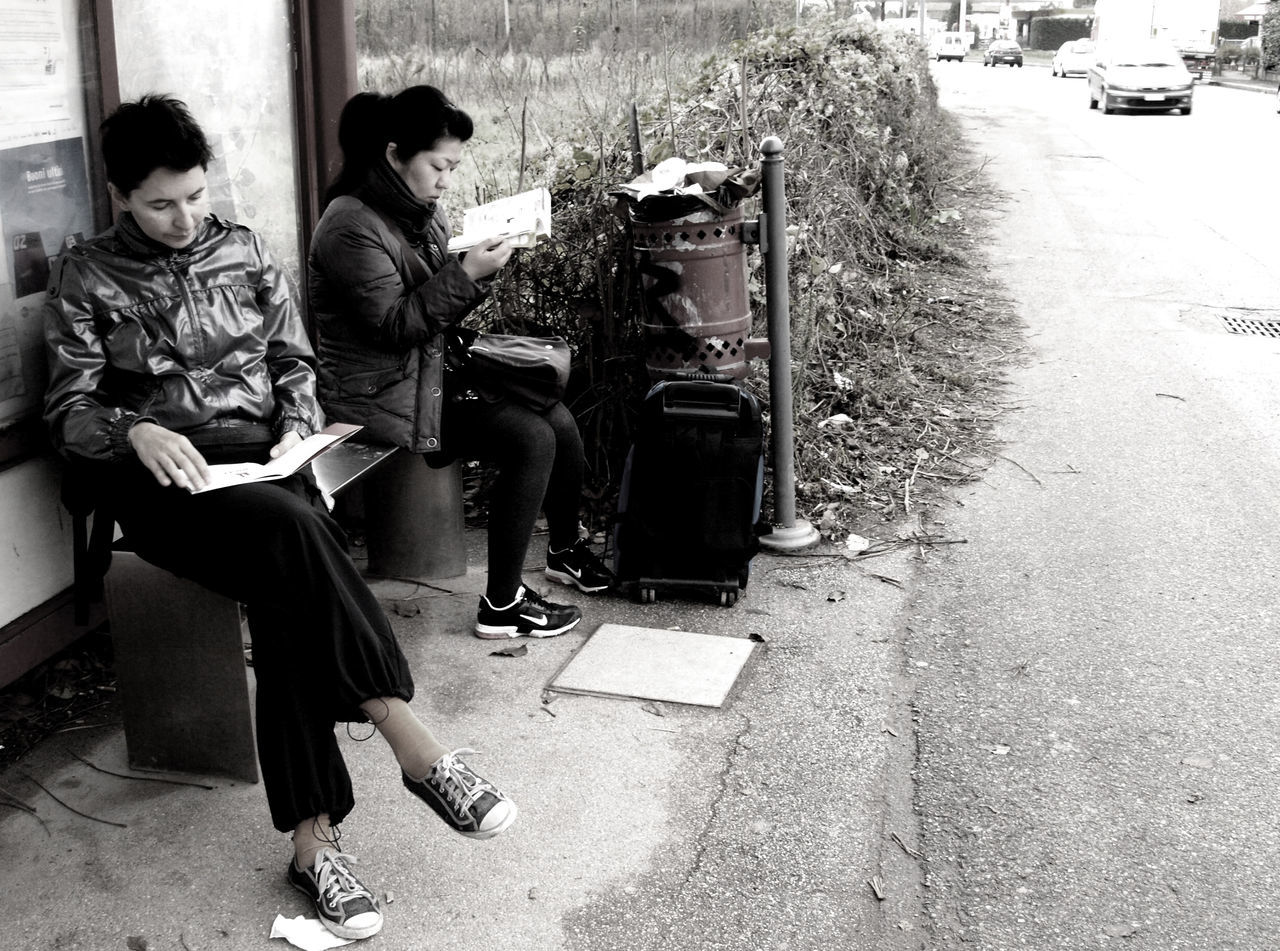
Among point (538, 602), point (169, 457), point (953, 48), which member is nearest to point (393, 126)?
point (169, 457)

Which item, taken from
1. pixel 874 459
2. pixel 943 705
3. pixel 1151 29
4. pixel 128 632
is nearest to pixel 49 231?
pixel 128 632

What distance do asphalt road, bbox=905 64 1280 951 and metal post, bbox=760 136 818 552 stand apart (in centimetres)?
56

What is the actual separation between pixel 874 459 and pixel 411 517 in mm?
2164

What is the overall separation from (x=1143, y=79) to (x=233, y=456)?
85.6 feet

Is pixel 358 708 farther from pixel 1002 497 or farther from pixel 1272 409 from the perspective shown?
pixel 1272 409

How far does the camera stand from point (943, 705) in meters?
3.78

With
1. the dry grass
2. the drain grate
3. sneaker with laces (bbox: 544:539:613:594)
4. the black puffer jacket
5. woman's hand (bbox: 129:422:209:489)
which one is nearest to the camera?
woman's hand (bbox: 129:422:209:489)

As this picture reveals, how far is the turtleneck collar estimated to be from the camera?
3.98 meters

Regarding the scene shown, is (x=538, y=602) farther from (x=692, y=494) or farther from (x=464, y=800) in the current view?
(x=464, y=800)

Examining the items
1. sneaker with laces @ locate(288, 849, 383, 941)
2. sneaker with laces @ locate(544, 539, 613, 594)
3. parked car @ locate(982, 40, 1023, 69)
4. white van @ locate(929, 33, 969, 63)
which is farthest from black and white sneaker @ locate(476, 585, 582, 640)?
white van @ locate(929, 33, 969, 63)

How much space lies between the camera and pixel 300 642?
286cm

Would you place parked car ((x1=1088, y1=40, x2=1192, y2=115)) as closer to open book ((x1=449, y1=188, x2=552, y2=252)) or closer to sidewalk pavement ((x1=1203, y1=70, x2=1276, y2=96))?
sidewalk pavement ((x1=1203, y1=70, x2=1276, y2=96))

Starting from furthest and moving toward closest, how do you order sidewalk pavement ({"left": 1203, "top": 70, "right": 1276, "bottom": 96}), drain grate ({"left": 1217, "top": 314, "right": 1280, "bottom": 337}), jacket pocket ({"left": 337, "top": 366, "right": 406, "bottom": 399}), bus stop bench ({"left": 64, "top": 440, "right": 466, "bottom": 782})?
1. sidewalk pavement ({"left": 1203, "top": 70, "right": 1276, "bottom": 96})
2. drain grate ({"left": 1217, "top": 314, "right": 1280, "bottom": 337})
3. jacket pocket ({"left": 337, "top": 366, "right": 406, "bottom": 399})
4. bus stop bench ({"left": 64, "top": 440, "right": 466, "bottom": 782})

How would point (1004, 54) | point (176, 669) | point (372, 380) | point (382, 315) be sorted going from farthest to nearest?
point (1004, 54) → point (372, 380) → point (382, 315) → point (176, 669)
